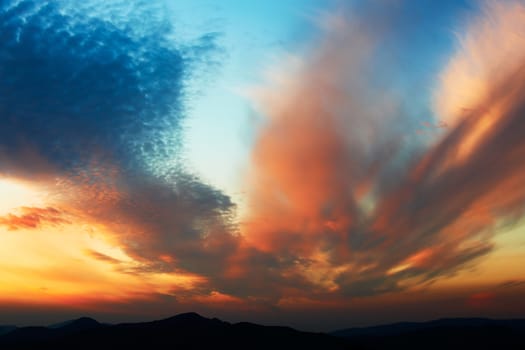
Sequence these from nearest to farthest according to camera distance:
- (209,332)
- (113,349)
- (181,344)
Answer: (113,349) < (181,344) < (209,332)

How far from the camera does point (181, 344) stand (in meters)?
176

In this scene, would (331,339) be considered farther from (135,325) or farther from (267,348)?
(135,325)

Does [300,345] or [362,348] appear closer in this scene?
[300,345]

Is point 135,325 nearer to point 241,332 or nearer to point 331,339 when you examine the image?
point 241,332

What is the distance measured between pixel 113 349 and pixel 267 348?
237ft

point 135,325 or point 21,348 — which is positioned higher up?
point 135,325

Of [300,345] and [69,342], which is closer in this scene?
[69,342]

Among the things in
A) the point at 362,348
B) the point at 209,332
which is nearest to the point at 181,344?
the point at 209,332

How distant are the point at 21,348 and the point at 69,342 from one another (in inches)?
783

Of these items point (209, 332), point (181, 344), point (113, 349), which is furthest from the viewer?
point (209, 332)

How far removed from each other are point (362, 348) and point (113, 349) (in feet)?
423

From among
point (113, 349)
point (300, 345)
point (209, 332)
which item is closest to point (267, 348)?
point (300, 345)

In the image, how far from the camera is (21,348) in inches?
6555

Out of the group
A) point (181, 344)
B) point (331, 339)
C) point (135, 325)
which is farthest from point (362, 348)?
point (135, 325)
